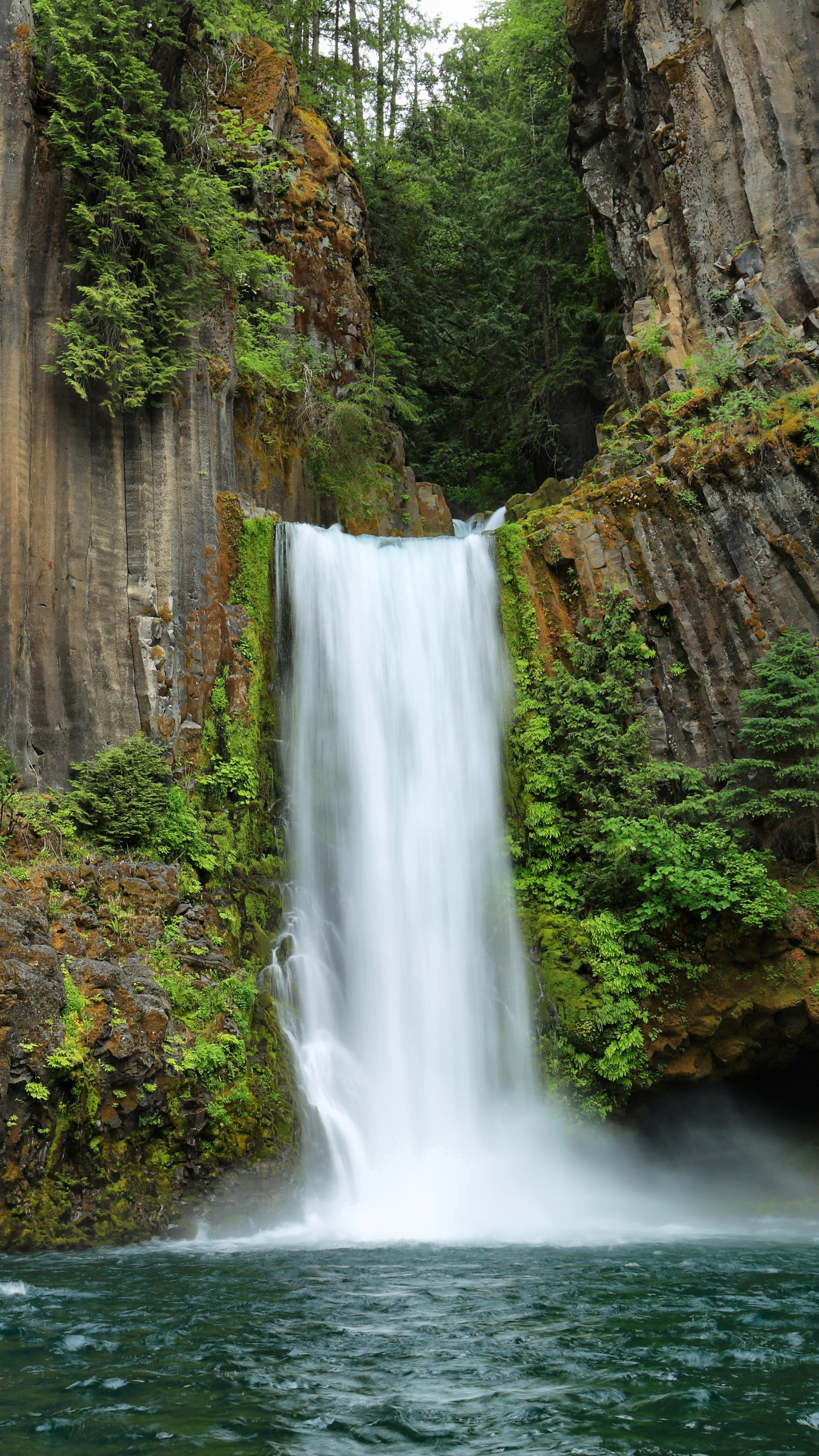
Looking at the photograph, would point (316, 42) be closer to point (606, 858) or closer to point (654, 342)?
point (654, 342)

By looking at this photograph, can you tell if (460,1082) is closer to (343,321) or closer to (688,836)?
(688,836)

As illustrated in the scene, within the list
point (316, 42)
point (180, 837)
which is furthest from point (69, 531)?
point (316, 42)

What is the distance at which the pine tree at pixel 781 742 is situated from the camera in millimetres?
13867

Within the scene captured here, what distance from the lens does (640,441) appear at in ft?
56.9

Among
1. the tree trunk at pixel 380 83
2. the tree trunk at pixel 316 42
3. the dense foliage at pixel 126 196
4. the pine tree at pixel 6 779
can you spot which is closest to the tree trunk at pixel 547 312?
the tree trunk at pixel 316 42

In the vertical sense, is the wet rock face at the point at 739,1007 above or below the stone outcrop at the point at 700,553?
below

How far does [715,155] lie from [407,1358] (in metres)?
20.4

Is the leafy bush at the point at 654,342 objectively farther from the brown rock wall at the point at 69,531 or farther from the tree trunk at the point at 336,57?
the tree trunk at the point at 336,57

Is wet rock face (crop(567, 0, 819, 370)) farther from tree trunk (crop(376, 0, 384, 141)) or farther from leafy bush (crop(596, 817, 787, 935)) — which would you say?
tree trunk (crop(376, 0, 384, 141))

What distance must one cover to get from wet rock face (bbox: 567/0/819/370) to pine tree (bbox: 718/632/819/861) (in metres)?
6.84

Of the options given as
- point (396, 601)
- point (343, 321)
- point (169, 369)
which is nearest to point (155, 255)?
point (169, 369)

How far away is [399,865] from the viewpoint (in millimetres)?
14938

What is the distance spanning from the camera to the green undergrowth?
44.0ft

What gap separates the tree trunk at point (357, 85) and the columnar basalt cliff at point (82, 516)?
14634 millimetres
